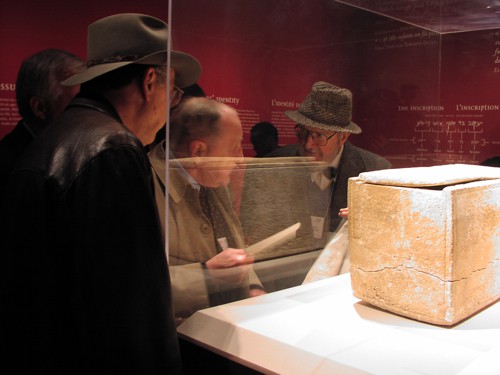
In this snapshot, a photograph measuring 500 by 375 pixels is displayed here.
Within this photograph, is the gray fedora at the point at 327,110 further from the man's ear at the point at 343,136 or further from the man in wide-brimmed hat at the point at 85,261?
the man in wide-brimmed hat at the point at 85,261

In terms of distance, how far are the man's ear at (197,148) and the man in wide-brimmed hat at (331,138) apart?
305 mm

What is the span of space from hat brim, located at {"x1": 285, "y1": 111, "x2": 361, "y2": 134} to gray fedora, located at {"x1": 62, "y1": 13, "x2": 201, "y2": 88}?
0.39m

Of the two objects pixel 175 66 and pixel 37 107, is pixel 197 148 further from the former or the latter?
pixel 37 107

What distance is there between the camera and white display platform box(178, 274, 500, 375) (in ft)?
3.47

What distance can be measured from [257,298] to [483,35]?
156cm

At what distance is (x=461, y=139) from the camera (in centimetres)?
236

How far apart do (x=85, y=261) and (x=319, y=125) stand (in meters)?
0.91

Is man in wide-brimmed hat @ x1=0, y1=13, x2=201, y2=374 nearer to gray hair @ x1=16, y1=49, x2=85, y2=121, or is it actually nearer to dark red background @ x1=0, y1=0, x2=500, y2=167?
dark red background @ x1=0, y1=0, x2=500, y2=167

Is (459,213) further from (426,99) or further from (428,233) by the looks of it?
(426,99)

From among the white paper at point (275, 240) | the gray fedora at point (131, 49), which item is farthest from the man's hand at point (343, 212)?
the gray fedora at point (131, 49)

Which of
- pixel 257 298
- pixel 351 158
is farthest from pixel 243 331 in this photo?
pixel 351 158

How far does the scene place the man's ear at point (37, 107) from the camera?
2.31 meters

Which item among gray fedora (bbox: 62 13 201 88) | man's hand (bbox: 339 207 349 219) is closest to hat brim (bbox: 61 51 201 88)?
gray fedora (bbox: 62 13 201 88)

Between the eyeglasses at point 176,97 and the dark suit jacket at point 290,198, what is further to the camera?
the dark suit jacket at point 290,198
